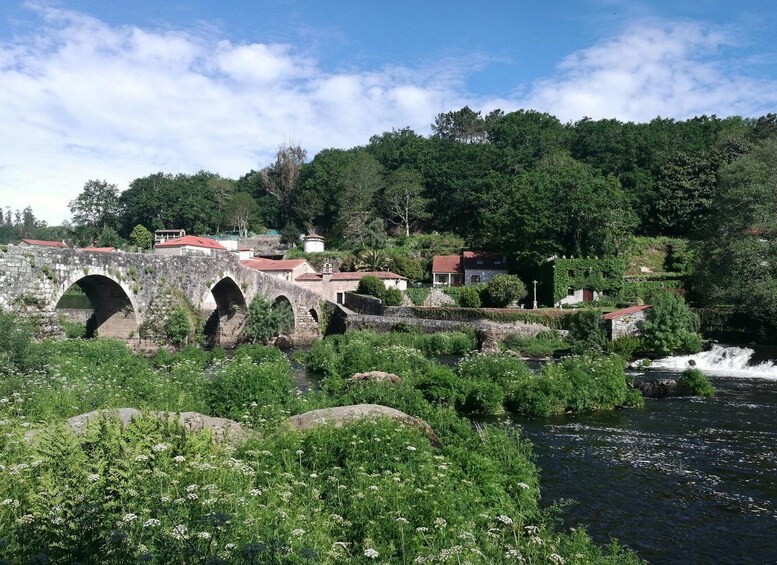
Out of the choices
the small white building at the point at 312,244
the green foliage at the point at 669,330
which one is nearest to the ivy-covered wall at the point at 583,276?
the green foliage at the point at 669,330

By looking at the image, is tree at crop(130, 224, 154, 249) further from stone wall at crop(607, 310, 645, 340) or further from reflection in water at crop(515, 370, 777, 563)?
reflection in water at crop(515, 370, 777, 563)

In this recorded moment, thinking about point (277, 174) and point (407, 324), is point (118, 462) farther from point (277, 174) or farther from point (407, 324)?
point (277, 174)

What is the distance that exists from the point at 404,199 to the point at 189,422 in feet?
243

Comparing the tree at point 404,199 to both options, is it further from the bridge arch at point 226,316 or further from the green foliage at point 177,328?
the green foliage at point 177,328

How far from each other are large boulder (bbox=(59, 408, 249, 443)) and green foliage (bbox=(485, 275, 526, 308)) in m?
43.5

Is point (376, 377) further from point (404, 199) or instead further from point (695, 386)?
point (404, 199)

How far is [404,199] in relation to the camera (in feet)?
266

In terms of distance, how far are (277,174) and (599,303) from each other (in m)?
69.0

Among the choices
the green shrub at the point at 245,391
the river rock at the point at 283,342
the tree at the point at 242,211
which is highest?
the tree at the point at 242,211

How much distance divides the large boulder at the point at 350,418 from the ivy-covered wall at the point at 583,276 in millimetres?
43519

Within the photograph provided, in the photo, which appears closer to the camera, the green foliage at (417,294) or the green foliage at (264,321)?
the green foliage at (264,321)

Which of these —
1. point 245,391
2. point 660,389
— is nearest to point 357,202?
point 660,389

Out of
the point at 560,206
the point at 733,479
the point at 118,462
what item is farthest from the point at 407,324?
the point at 118,462

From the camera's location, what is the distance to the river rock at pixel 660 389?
70.4ft
